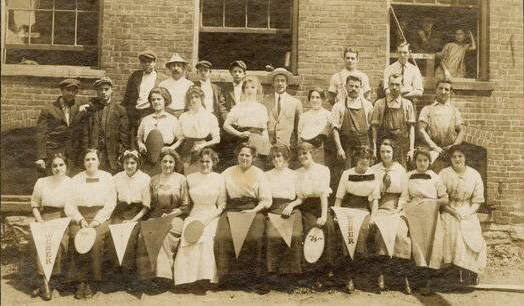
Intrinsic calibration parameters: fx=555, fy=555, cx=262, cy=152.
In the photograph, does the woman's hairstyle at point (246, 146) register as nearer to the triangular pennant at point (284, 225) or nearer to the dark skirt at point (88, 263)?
the triangular pennant at point (284, 225)

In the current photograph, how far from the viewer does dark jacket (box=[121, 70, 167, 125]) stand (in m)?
6.60

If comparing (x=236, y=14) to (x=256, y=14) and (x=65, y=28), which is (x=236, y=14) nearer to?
(x=256, y=14)

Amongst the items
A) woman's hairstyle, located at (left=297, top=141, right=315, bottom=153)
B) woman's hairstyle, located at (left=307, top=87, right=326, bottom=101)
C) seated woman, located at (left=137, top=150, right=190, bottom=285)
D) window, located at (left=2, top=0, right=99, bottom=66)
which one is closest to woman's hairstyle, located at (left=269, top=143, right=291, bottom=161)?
woman's hairstyle, located at (left=297, top=141, right=315, bottom=153)

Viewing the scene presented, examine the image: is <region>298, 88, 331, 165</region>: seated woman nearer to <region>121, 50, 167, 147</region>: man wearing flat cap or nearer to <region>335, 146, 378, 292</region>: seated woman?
<region>335, 146, 378, 292</region>: seated woman

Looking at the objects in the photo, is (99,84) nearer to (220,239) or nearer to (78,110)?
(78,110)

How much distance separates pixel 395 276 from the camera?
5.82 m

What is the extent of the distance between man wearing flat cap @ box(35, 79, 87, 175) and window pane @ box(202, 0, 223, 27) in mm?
2011

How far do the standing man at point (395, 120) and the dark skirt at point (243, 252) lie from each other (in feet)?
5.91

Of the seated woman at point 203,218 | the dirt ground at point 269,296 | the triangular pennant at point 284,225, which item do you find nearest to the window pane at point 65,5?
the seated woman at point 203,218

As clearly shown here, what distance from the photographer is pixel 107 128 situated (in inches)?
246

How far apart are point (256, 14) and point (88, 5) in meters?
2.25

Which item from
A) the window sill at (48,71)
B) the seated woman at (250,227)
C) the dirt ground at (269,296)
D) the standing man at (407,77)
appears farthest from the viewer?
the window sill at (48,71)

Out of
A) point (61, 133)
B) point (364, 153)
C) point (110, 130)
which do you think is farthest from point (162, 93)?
point (364, 153)

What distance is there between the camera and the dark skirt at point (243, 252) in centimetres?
549
